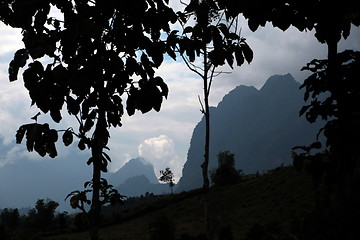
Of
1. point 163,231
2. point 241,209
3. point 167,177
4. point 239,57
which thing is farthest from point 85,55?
point 167,177

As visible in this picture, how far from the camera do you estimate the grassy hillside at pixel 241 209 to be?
3634cm

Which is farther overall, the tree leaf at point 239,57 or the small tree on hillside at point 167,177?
the small tree on hillside at point 167,177

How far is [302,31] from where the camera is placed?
2.76 meters

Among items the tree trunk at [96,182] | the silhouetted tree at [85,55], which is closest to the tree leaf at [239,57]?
the silhouetted tree at [85,55]

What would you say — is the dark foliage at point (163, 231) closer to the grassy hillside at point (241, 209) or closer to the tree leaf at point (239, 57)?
the grassy hillside at point (241, 209)

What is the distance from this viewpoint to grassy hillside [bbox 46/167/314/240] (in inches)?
1431

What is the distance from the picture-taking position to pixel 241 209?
42.8 m

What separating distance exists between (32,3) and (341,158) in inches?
127

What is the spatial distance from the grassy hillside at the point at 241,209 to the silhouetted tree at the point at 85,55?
2871 cm

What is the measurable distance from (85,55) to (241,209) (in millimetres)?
43501

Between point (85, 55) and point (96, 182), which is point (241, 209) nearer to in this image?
point (96, 182)

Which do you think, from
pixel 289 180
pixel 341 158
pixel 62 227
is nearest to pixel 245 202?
pixel 289 180

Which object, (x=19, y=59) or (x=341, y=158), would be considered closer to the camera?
(x=19, y=59)

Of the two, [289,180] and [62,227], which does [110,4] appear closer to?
[289,180]
